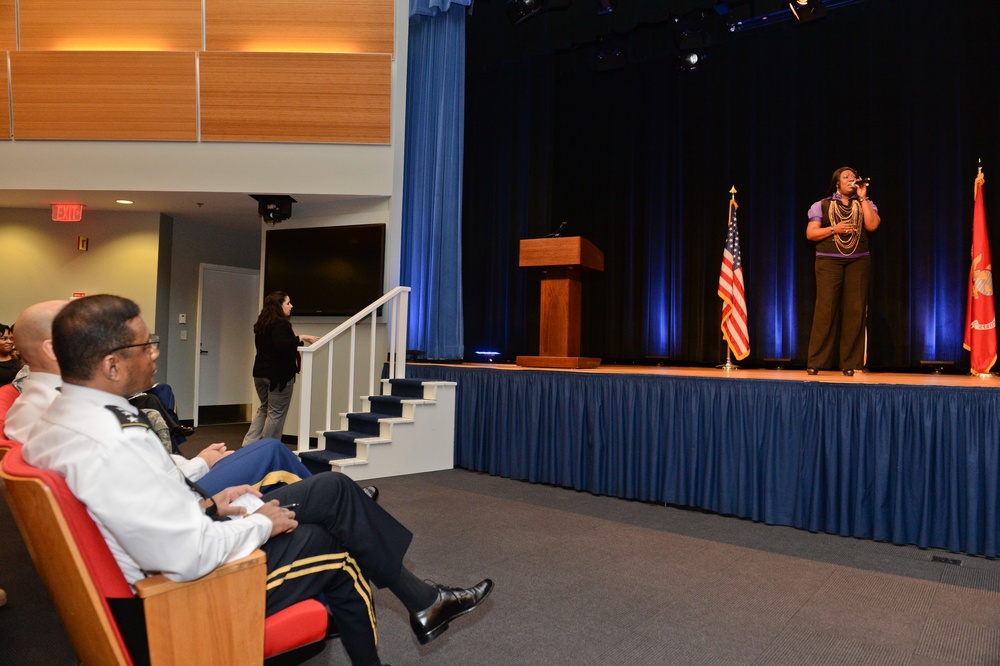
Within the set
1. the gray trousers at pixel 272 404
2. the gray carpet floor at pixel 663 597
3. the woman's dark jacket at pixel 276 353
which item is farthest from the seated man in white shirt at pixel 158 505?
the gray trousers at pixel 272 404

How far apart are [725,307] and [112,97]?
19.8 ft

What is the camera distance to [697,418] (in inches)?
161

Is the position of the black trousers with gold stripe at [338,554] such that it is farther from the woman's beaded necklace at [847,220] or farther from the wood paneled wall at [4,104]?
the wood paneled wall at [4,104]

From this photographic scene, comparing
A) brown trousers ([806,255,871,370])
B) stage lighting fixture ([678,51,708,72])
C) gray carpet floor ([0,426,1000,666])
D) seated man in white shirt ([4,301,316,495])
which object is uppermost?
stage lighting fixture ([678,51,708,72])

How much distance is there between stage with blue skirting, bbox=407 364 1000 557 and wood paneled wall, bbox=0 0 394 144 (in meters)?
3.11

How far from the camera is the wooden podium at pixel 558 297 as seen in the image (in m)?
5.33

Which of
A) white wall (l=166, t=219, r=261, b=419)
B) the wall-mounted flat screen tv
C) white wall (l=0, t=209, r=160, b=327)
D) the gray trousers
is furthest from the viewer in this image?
white wall (l=166, t=219, r=261, b=419)

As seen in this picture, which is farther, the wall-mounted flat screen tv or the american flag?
the wall-mounted flat screen tv

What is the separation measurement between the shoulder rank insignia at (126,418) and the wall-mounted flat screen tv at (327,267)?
5042 millimetres

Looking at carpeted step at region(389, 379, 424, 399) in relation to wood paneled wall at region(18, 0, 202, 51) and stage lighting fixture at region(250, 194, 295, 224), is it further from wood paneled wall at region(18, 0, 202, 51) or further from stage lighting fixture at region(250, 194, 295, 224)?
wood paneled wall at region(18, 0, 202, 51)

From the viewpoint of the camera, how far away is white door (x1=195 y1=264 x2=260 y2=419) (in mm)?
8086

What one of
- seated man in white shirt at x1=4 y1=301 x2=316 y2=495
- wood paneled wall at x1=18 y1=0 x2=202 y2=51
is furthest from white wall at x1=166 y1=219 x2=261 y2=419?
seated man in white shirt at x1=4 y1=301 x2=316 y2=495

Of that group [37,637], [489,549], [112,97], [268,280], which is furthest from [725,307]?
[112,97]

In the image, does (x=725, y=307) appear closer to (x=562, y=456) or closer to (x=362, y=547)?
(x=562, y=456)
